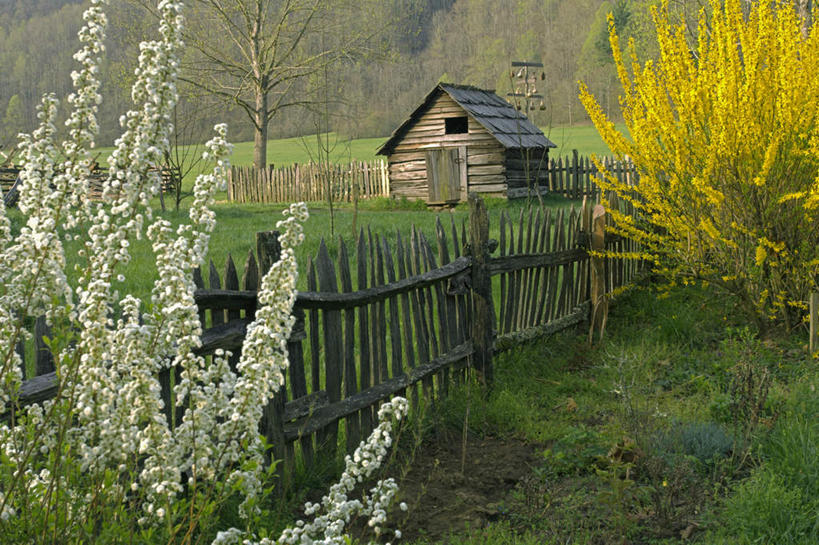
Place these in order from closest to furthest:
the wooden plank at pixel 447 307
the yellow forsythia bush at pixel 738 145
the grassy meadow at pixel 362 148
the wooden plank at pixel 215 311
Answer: the wooden plank at pixel 215 311
the wooden plank at pixel 447 307
the yellow forsythia bush at pixel 738 145
the grassy meadow at pixel 362 148

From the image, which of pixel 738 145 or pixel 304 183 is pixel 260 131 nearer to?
pixel 304 183

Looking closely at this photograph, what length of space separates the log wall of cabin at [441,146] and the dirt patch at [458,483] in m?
16.3

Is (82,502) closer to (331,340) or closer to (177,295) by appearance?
(177,295)

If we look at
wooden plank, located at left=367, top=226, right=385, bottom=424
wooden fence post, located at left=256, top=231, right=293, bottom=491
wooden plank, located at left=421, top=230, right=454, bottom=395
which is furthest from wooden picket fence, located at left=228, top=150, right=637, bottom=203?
wooden fence post, located at left=256, top=231, right=293, bottom=491

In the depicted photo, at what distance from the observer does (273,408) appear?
12.2 feet

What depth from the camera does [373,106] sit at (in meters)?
64.8

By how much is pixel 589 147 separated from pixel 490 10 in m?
59.2

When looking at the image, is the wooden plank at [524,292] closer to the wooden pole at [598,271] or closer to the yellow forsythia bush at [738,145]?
the yellow forsythia bush at [738,145]

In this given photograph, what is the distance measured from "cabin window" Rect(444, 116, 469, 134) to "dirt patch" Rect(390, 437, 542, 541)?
17975 millimetres

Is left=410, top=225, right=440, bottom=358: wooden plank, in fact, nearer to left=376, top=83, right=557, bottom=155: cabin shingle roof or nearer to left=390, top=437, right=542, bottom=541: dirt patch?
left=390, top=437, right=542, bottom=541: dirt patch

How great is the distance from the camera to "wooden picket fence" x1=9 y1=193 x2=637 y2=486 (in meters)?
3.64

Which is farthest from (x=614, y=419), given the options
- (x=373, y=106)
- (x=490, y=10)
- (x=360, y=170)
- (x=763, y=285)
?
(x=490, y=10)

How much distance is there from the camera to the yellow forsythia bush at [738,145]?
18.9 ft

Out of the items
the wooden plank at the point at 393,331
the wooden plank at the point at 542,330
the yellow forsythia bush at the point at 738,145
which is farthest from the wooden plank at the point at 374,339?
the yellow forsythia bush at the point at 738,145
